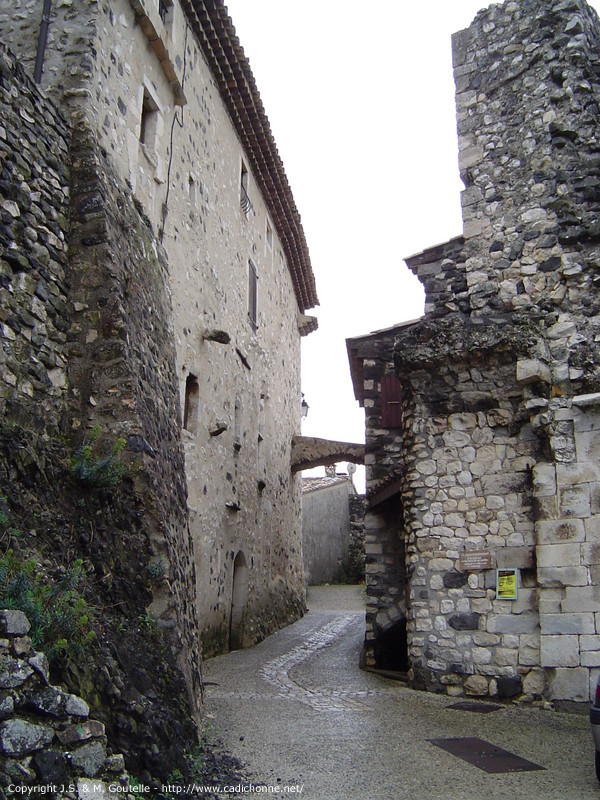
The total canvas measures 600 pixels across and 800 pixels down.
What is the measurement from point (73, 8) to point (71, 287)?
11.0 ft

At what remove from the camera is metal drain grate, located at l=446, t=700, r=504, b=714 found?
629 centimetres

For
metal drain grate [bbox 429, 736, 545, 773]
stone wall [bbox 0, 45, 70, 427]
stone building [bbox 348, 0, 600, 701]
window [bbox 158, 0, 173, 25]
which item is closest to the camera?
metal drain grate [bbox 429, 736, 545, 773]

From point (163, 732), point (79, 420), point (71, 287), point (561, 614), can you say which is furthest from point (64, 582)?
point (561, 614)

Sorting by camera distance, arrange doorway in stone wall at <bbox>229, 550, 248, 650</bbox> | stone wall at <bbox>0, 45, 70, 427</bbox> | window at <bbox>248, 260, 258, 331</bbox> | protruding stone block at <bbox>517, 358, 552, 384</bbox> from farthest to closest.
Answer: window at <bbox>248, 260, 258, 331</bbox> < doorway in stone wall at <bbox>229, 550, 248, 650</bbox> < protruding stone block at <bbox>517, 358, 552, 384</bbox> < stone wall at <bbox>0, 45, 70, 427</bbox>

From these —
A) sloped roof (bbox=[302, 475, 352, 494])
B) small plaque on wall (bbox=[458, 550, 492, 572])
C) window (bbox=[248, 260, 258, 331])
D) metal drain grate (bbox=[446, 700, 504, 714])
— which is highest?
window (bbox=[248, 260, 258, 331])

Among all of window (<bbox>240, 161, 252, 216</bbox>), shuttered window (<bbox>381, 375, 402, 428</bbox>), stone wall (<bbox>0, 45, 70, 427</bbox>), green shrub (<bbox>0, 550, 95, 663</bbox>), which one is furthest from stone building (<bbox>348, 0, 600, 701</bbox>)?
window (<bbox>240, 161, 252, 216</bbox>)

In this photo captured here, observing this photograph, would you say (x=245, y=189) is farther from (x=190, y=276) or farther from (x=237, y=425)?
(x=237, y=425)

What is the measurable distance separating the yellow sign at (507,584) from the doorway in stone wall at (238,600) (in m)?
5.76

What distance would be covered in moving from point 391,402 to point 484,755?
6.07 metres

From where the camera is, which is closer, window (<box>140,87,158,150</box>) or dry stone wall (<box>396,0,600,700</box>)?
dry stone wall (<box>396,0,600,700</box>)

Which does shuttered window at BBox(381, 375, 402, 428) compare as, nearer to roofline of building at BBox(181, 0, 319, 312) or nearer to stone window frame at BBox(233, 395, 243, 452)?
stone window frame at BBox(233, 395, 243, 452)

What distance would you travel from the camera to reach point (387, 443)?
10.4 metres

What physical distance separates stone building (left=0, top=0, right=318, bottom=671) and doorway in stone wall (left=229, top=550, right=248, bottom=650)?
1.3 inches

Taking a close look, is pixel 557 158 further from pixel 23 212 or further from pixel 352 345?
pixel 23 212
